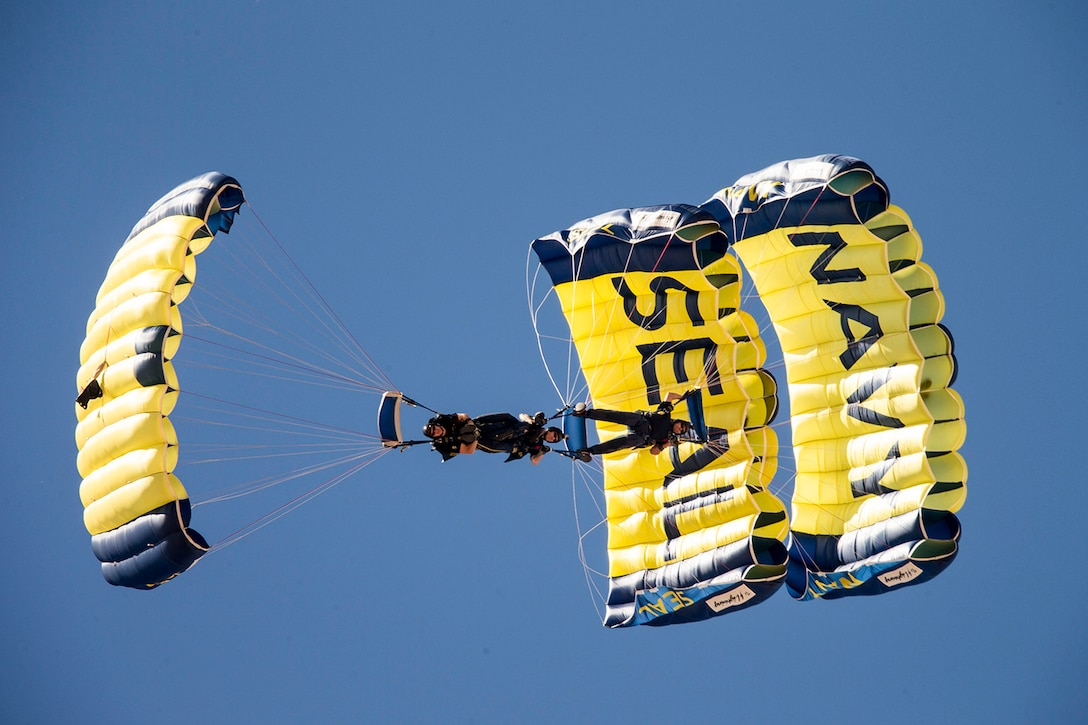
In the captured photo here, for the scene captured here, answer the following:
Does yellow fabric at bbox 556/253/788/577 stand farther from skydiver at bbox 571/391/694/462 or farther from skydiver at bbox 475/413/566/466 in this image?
skydiver at bbox 475/413/566/466

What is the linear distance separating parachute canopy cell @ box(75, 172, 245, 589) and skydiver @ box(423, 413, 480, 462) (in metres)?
2.80

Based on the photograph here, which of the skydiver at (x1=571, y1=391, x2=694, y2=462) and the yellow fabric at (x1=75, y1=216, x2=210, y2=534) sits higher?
the yellow fabric at (x1=75, y1=216, x2=210, y2=534)


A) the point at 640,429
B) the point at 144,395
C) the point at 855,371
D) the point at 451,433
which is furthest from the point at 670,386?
the point at 144,395

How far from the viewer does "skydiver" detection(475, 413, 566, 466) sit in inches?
728

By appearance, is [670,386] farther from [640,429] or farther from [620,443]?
[620,443]

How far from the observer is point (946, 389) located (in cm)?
1958

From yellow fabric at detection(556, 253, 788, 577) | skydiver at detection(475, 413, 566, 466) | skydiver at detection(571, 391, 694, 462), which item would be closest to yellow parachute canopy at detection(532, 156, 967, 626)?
yellow fabric at detection(556, 253, 788, 577)

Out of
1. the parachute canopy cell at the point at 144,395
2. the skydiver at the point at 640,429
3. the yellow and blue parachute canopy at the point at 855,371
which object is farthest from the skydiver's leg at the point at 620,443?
the parachute canopy cell at the point at 144,395

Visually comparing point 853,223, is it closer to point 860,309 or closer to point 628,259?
point 860,309

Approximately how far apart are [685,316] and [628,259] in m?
1.07

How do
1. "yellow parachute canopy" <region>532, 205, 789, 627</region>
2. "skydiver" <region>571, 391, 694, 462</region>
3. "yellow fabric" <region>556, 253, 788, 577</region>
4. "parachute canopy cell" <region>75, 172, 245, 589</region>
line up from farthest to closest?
1. "yellow fabric" <region>556, 253, 788, 577</region>
2. "skydiver" <region>571, 391, 694, 462</region>
3. "yellow parachute canopy" <region>532, 205, 789, 627</region>
4. "parachute canopy cell" <region>75, 172, 245, 589</region>

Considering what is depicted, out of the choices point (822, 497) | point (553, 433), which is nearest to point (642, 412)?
point (553, 433)

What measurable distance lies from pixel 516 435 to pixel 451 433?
3.01 ft

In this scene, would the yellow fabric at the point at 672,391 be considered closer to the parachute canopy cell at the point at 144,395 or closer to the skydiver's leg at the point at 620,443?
the skydiver's leg at the point at 620,443
